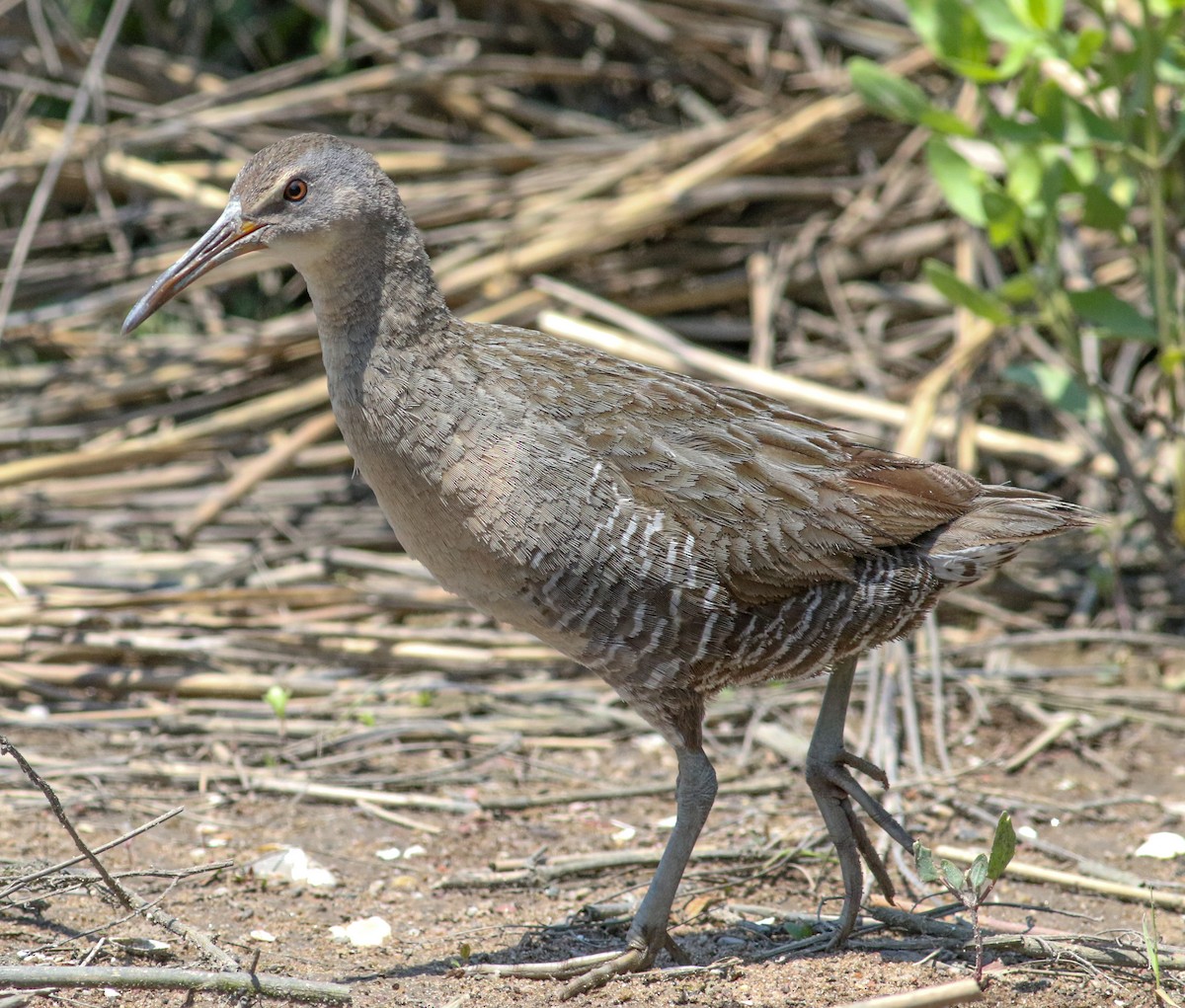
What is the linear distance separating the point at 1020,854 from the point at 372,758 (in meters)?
2.08

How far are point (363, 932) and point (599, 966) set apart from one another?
657 mm

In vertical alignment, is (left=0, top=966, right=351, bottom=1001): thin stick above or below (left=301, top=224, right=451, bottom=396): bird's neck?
below

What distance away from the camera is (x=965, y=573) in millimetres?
3494

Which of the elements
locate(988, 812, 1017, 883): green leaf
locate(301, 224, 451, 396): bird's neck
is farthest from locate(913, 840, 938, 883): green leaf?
locate(301, 224, 451, 396): bird's neck

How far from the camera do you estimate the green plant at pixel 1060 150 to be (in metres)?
4.52

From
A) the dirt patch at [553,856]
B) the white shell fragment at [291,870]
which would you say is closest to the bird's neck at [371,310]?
the dirt patch at [553,856]

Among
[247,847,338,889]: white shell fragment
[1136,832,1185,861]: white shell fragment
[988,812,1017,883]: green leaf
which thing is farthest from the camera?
[1136,832,1185,861]: white shell fragment

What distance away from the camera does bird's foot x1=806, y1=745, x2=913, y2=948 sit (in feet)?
11.4

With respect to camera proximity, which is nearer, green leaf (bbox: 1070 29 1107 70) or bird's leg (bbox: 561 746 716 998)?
bird's leg (bbox: 561 746 716 998)

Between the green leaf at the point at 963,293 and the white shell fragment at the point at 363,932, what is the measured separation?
2660mm

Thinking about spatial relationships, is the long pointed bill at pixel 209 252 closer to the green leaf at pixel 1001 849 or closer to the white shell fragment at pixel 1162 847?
the green leaf at pixel 1001 849

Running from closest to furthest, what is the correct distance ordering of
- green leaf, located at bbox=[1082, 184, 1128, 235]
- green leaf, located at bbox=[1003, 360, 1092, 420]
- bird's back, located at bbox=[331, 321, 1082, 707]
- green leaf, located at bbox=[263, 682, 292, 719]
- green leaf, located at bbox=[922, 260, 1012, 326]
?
bird's back, located at bbox=[331, 321, 1082, 707] < green leaf, located at bbox=[263, 682, 292, 719] < green leaf, located at bbox=[922, 260, 1012, 326] < green leaf, located at bbox=[1082, 184, 1128, 235] < green leaf, located at bbox=[1003, 360, 1092, 420]

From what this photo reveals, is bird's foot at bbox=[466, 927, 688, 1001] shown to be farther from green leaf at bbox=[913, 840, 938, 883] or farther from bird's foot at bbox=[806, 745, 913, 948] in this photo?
green leaf at bbox=[913, 840, 938, 883]

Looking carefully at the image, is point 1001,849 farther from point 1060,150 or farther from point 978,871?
point 1060,150
